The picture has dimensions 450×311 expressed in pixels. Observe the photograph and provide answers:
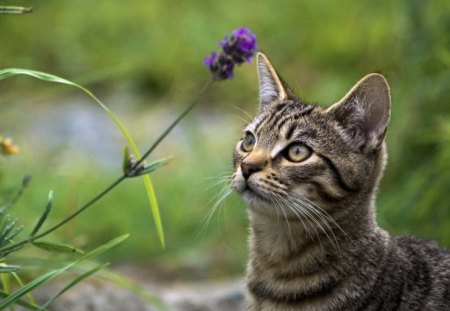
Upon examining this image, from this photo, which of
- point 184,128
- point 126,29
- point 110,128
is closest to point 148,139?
point 184,128

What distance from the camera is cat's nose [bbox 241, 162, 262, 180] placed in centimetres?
320

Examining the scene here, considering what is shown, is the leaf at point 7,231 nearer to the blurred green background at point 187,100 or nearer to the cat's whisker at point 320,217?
the cat's whisker at point 320,217

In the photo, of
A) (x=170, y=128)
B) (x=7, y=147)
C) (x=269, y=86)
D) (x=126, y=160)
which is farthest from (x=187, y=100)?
(x=126, y=160)

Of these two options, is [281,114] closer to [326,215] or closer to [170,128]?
[326,215]

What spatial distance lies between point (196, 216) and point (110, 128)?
68.6 inches

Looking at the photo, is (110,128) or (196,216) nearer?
(196,216)

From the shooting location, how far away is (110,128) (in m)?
7.25

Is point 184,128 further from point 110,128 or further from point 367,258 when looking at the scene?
point 367,258

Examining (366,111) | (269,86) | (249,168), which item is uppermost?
(269,86)

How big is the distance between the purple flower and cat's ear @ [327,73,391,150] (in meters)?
0.43

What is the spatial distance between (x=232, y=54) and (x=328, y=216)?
0.64m

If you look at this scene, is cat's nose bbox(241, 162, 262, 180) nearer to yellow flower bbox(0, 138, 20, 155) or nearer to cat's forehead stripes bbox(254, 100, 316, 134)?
cat's forehead stripes bbox(254, 100, 316, 134)

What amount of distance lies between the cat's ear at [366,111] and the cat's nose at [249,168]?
40cm

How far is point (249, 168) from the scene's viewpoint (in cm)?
321
